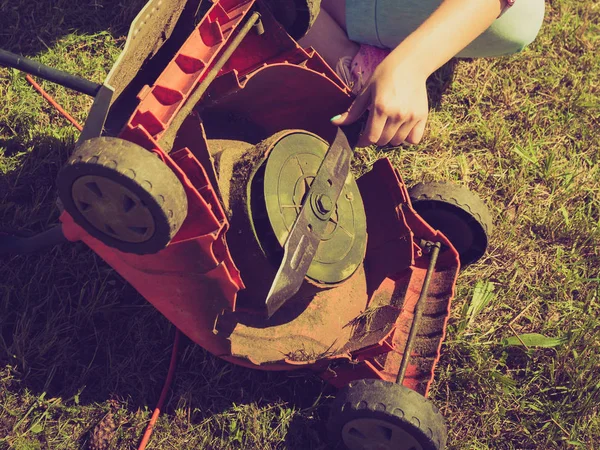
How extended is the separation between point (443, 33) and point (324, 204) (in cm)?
78

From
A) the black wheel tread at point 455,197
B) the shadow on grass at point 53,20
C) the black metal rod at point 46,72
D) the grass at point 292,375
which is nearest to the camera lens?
the black metal rod at point 46,72

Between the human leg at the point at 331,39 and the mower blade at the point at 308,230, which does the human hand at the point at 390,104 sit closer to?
the mower blade at the point at 308,230

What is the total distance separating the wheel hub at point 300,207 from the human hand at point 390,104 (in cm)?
21

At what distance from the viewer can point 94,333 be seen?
8.00 ft

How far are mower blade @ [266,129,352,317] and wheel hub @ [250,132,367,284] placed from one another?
2 cm

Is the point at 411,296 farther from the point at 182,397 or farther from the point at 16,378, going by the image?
the point at 16,378

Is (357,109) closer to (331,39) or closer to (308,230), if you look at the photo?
(308,230)

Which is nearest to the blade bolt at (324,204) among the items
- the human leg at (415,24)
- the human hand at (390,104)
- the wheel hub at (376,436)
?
the human hand at (390,104)

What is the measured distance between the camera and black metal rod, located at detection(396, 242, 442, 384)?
2125 mm

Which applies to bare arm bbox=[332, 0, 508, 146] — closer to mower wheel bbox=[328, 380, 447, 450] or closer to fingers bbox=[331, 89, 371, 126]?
fingers bbox=[331, 89, 371, 126]

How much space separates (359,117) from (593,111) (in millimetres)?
1922

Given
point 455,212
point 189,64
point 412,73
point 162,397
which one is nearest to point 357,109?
point 412,73

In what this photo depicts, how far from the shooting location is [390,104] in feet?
6.63

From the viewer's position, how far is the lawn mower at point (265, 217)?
168 centimetres
